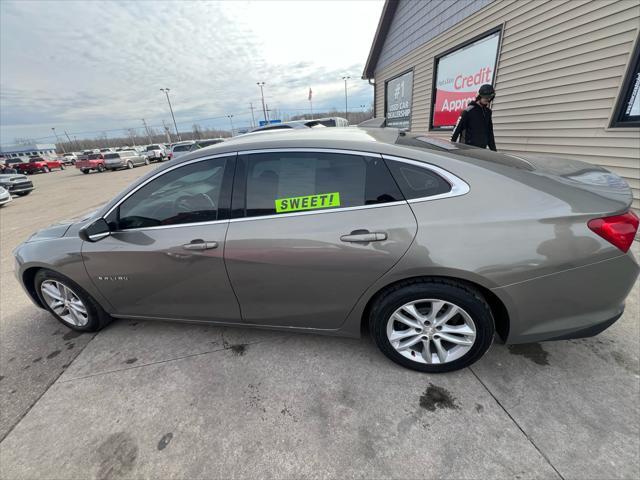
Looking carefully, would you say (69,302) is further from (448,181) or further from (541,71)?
(541,71)

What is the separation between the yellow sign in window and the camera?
1904mm

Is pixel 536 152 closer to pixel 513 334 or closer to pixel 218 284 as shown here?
pixel 513 334

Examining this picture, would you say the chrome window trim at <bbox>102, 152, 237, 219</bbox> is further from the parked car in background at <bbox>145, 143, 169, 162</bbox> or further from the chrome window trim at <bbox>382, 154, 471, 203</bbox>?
the parked car in background at <bbox>145, 143, 169, 162</bbox>

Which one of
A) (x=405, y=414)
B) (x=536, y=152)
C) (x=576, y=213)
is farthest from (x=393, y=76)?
(x=405, y=414)

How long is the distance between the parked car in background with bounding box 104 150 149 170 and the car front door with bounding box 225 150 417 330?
1129 inches

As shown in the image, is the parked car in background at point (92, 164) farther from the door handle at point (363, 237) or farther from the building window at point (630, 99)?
the building window at point (630, 99)

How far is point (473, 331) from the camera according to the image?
74.6 inches

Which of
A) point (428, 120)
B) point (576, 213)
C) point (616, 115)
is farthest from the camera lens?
point (428, 120)

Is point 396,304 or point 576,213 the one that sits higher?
point 576,213

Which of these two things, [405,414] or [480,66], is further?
[480,66]

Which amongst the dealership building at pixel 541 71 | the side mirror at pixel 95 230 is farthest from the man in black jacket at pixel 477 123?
the side mirror at pixel 95 230

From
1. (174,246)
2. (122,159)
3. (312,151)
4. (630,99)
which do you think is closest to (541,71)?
(630,99)

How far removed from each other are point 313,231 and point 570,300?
155cm

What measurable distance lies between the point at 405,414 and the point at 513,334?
2.72ft
